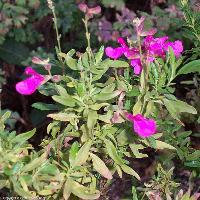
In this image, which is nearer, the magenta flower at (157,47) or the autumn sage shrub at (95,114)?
the autumn sage shrub at (95,114)

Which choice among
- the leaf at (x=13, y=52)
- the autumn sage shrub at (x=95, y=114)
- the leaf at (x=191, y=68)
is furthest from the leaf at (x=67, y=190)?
the leaf at (x=13, y=52)

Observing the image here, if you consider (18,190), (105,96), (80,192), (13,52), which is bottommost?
(13,52)

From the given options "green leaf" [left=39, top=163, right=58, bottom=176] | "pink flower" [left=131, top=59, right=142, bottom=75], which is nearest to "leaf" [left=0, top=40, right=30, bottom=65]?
"pink flower" [left=131, top=59, right=142, bottom=75]

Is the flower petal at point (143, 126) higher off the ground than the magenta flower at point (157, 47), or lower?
lower

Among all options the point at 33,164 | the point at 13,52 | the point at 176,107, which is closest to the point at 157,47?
the point at 176,107

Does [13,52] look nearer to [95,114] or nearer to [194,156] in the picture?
[194,156]

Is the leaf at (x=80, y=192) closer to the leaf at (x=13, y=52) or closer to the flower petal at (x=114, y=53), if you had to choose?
the flower petal at (x=114, y=53)

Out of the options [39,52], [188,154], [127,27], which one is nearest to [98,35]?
[127,27]

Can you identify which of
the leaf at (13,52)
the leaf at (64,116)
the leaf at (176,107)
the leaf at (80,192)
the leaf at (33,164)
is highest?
the leaf at (64,116)
